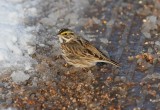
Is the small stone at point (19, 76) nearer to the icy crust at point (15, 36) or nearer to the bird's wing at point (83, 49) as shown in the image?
the icy crust at point (15, 36)

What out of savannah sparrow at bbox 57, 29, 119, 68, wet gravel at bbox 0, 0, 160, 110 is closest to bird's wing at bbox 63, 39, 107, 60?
savannah sparrow at bbox 57, 29, 119, 68

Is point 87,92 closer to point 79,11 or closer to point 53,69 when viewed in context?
point 53,69

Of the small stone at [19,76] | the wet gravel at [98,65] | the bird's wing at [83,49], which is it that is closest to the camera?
the wet gravel at [98,65]

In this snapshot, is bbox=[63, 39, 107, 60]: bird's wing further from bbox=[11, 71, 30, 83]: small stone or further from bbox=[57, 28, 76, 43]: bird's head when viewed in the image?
bbox=[11, 71, 30, 83]: small stone

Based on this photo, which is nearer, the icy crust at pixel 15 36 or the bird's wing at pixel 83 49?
the bird's wing at pixel 83 49

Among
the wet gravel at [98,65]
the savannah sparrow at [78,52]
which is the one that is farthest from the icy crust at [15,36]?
the savannah sparrow at [78,52]

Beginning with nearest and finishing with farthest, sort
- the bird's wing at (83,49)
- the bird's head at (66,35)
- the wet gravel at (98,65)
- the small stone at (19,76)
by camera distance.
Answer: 1. the wet gravel at (98,65)
2. the small stone at (19,76)
3. the bird's wing at (83,49)
4. the bird's head at (66,35)

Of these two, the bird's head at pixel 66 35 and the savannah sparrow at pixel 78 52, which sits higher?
the bird's head at pixel 66 35

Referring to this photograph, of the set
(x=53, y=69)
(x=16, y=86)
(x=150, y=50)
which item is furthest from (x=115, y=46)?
(x=16, y=86)

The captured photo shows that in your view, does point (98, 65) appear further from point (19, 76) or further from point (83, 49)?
point (19, 76)

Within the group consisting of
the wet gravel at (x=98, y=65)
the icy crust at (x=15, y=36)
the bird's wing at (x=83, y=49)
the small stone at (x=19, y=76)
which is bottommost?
the wet gravel at (x=98, y=65)
